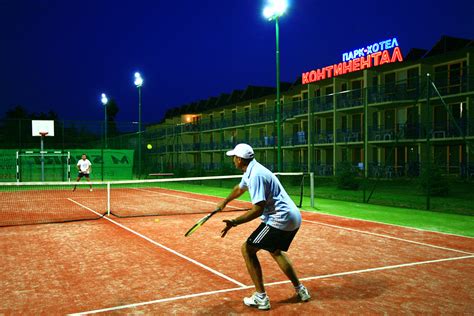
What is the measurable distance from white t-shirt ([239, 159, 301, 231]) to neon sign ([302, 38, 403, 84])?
32.0 meters

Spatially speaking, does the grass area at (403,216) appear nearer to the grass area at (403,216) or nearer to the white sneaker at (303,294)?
the grass area at (403,216)

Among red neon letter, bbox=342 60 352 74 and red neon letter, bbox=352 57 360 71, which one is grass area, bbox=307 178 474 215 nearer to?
red neon letter, bbox=352 57 360 71

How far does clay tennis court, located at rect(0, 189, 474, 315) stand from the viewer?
5.35 meters

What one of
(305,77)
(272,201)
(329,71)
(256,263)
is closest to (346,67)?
(329,71)

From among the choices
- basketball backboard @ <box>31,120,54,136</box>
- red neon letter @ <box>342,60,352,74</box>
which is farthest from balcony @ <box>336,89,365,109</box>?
basketball backboard @ <box>31,120,54,136</box>

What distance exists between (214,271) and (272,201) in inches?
94.8

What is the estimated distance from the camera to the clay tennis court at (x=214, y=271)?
17.5 feet

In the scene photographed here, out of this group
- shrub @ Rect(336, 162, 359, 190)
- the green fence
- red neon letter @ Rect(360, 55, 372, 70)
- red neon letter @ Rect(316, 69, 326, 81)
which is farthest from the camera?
red neon letter @ Rect(316, 69, 326, 81)

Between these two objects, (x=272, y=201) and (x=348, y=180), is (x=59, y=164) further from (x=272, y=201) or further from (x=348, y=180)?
(x=272, y=201)

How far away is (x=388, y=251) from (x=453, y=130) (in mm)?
22024

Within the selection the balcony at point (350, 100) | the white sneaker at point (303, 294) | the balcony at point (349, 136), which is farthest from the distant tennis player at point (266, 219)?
the balcony at point (350, 100)

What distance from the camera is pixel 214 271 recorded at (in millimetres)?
6887

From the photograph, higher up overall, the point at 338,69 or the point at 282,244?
the point at 338,69

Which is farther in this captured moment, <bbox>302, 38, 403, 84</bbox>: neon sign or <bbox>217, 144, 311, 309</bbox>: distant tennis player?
<bbox>302, 38, 403, 84</bbox>: neon sign
